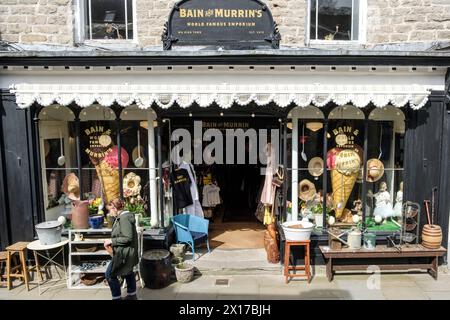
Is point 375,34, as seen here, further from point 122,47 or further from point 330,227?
point 122,47

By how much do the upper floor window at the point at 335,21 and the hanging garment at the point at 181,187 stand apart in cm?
422

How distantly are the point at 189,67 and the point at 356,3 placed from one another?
426 cm

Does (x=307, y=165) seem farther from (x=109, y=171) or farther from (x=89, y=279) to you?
(x=89, y=279)

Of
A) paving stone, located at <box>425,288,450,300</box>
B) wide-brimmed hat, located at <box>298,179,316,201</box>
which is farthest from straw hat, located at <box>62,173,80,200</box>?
paving stone, located at <box>425,288,450,300</box>

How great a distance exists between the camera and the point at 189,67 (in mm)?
6762

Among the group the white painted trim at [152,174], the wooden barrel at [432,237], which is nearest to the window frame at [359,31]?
the white painted trim at [152,174]

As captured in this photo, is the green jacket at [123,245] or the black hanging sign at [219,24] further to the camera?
the black hanging sign at [219,24]

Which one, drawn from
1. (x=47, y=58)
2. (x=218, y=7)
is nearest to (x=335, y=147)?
(x=218, y=7)

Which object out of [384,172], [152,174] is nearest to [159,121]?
[152,174]

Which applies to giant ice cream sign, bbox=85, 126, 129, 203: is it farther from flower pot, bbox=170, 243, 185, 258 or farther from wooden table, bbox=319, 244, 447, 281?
wooden table, bbox=319, 244, 447, 281

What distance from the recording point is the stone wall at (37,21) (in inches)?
305

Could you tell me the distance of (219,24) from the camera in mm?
7281

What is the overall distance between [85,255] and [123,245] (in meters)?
2.01

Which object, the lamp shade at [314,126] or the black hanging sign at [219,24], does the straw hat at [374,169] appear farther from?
the black hanging sign at [219,24]
